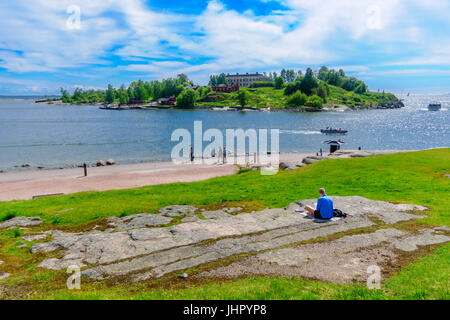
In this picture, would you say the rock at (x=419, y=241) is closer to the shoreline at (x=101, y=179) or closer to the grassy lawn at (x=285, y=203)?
the grassy lawn at (x=285, y=203)

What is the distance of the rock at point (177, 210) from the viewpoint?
15492mm

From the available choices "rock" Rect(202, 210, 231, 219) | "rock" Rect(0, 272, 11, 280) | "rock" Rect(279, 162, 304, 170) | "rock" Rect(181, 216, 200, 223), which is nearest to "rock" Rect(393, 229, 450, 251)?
"rock" Rect(202, 210, 231, 219)

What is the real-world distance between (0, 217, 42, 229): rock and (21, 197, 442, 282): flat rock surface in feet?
7.98

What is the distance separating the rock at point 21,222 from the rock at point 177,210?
19.4ft

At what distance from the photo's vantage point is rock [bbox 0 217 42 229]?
14562mm

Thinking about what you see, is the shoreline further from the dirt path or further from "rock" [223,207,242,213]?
"rock" [223,207,242,213]

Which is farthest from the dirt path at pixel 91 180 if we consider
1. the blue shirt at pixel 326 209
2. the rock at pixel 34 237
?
the blue shirt at pixel 326 209

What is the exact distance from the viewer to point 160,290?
7.79 meters

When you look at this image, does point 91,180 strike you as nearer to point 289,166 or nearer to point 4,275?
point 289,166

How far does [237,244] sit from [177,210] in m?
5.93
